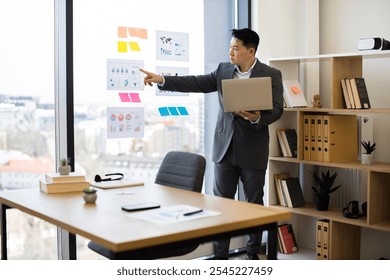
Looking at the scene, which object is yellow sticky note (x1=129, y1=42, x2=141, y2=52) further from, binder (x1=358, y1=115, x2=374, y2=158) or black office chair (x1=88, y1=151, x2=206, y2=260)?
binder (x1=358, y1=115, x2=374, y2=158)

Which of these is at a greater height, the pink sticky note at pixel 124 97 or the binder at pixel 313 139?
the pink sticky note at pixel 124 97

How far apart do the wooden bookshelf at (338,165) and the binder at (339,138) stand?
5cm

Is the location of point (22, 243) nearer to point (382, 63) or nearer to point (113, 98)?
point (113, 98)

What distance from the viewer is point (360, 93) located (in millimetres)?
4406

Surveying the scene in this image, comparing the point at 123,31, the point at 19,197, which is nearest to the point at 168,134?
the point at 123,31

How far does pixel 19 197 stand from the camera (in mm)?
3154

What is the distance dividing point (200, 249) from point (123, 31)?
6.14 ft

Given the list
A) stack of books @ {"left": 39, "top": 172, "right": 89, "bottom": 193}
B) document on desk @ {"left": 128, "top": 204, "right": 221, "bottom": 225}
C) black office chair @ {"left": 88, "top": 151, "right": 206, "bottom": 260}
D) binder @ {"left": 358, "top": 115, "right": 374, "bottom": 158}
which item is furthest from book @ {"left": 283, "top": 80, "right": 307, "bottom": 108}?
document on desk @ {"left": 128, "top": 204, "right": 221, "bottom": 225}

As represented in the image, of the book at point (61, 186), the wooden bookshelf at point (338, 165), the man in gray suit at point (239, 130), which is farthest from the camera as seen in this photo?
the wooden bookshelf at point (338, 165)

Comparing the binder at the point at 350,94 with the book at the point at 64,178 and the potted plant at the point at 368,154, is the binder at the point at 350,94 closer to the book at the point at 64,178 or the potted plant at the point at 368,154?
Result: the potted plant at the point at 368,154

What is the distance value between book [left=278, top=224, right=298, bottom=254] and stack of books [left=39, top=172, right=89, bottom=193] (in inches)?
86.4

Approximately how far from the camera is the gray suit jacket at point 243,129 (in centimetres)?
418

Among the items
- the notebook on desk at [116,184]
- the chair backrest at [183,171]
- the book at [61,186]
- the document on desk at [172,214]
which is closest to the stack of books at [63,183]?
the book at [61,186]

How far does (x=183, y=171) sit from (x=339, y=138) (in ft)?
5.46
